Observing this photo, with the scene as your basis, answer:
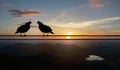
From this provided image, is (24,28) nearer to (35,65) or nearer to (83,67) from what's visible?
(35,65)

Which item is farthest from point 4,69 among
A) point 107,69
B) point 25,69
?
point 107,69

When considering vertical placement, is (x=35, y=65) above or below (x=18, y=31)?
below

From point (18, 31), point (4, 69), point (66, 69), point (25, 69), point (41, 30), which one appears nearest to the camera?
point (41, 30)

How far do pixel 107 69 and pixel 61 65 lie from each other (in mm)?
51143

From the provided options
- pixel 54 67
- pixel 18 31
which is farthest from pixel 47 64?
pixel 18 31

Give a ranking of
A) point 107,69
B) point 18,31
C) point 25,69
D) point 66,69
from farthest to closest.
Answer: point 107,69
point 66,69
point 25,69
point 18,31

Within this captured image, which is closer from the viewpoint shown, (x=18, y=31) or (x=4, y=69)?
(x=18, y=31)

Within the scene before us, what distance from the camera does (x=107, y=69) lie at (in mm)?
199250

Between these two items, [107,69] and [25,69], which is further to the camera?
[107,69]

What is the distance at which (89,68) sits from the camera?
7736 inches

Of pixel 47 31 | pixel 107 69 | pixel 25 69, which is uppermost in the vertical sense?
pixel 47 31

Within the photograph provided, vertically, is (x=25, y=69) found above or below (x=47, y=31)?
below

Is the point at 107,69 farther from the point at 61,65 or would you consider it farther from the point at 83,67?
the point at 61,65

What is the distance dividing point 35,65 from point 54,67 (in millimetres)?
25563
